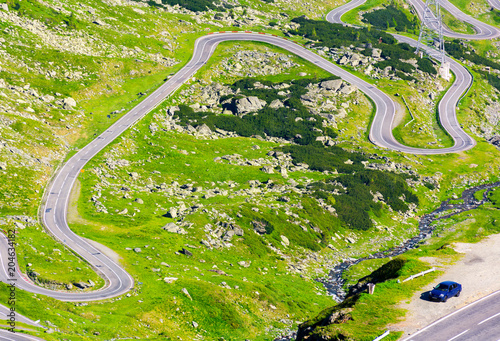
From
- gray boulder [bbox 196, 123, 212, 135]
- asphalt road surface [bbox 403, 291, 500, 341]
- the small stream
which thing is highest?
gray boulder [bbox 196, 123, 212, 135]

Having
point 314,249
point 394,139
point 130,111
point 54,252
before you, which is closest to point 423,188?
point 394,139

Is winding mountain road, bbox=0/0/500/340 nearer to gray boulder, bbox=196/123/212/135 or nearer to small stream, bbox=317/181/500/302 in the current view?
gray boulder, bbox=196/123/212/135

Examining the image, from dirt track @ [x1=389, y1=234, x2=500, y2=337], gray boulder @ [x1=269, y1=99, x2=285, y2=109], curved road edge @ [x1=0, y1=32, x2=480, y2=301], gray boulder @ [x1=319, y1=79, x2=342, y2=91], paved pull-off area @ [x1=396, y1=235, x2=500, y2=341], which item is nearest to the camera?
paved pull-off area @ [x1=396, y1=235, x2=500, y2=341]

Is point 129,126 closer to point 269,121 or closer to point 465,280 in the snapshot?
point 269,121

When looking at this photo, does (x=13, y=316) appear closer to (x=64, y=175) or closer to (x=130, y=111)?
(x=64, y=175)

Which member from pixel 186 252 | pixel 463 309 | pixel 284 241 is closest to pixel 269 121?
pixel 284 241

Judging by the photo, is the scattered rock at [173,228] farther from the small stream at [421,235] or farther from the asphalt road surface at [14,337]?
the asphalt road surface at [14,337]

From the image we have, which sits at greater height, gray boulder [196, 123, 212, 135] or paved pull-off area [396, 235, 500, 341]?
gray boulder [196, 123, 212, 135]

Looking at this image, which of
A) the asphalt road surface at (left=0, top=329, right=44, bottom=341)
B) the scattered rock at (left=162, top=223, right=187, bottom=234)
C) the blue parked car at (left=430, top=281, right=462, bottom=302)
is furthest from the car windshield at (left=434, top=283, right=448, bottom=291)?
the scattered rock at (left=162, top=223, right=187, bottom=234)
